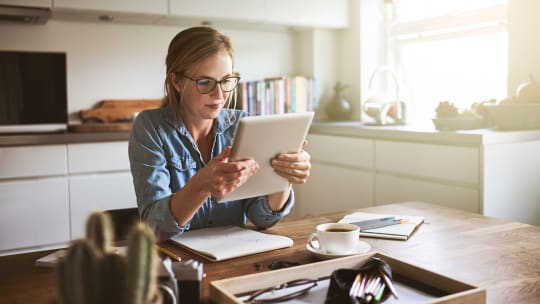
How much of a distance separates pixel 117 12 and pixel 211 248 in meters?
2.34

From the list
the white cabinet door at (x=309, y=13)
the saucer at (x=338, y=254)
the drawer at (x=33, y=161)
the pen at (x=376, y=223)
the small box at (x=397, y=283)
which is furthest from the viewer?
the white cabinet door at (x=309, y=13)

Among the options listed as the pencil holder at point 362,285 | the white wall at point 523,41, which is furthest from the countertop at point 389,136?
the pencil holder at point 362,285

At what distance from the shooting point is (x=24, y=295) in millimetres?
1013

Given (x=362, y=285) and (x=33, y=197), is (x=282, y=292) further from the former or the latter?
(x=33, y=197)

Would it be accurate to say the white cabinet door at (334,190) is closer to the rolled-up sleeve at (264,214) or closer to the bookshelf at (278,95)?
the bookshelf at (278,95)

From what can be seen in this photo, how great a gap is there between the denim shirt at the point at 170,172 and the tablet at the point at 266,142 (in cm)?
14

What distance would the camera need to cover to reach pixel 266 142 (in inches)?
50.8

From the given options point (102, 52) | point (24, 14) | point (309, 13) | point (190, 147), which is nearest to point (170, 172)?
point (190, 147)

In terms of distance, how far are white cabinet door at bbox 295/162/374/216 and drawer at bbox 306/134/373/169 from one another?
0.04 m

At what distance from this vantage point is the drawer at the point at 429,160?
8.46 feet

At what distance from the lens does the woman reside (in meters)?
1.38

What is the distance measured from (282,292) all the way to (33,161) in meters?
2.41

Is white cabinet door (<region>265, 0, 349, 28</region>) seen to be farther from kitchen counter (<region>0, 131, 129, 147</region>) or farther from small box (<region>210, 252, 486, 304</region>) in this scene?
small box (<region>210, 252, 486, 304</region>)

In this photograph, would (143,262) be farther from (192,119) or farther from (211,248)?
(192,119)
